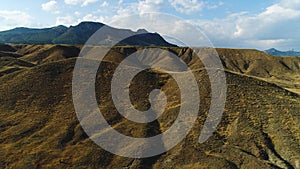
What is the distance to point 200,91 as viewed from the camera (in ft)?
263

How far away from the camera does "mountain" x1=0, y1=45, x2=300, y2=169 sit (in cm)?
6072

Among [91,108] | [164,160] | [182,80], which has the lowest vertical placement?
[164,160]

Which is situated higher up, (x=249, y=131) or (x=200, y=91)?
(x=200, y=91)

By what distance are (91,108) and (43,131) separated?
13.3m

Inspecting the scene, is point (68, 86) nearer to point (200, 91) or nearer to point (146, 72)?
point (146, 72)

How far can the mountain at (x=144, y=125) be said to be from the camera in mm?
60719

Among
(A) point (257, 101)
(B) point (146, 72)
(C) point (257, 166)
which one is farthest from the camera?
(B) point (146, 72)

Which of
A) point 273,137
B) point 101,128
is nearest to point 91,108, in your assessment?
point 101,128

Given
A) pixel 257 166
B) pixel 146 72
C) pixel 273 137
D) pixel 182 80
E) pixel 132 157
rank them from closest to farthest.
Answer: pixel 257 166 < pixel 132 157 < pixel 273 137 < pixel 182 80 < pixel 146 72

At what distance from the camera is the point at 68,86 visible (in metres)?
88.4

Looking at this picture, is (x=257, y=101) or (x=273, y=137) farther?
(x=257, y=101)

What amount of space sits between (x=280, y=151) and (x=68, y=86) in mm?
57861

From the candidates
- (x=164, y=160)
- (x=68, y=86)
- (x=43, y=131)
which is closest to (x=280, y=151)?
(x=164, y=160)

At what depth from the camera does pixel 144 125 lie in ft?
236
